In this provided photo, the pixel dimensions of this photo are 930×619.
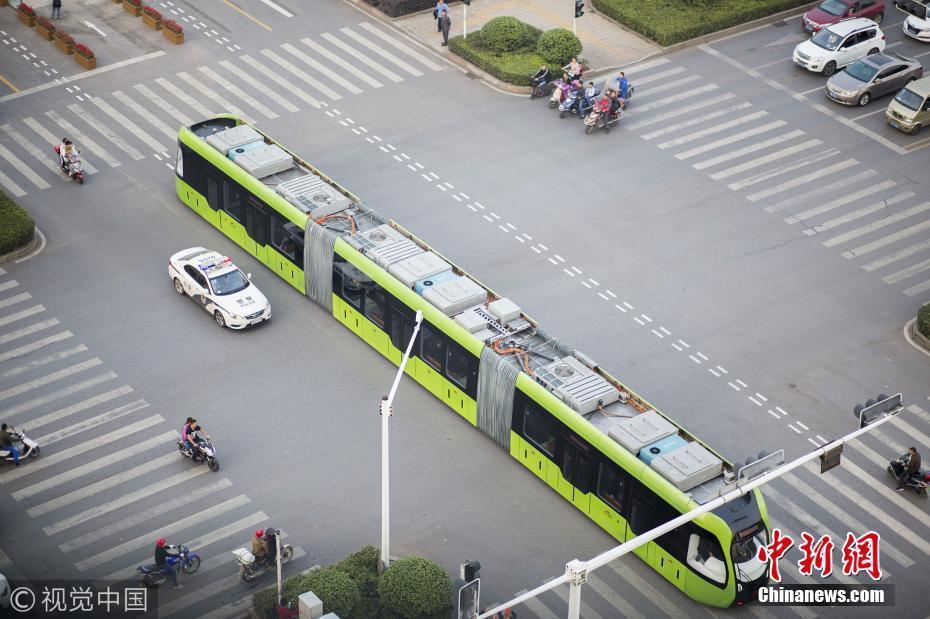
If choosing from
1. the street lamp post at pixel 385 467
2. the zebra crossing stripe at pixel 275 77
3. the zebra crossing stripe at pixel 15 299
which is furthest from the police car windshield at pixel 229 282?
the zebra crossing stripe at pixel 275 77

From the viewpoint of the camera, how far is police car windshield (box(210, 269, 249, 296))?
39.8m

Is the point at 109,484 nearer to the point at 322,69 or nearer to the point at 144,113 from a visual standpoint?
the point at 144,113

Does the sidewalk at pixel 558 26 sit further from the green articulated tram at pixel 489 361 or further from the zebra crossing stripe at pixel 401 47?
the green articulated tram at pixel 489 361

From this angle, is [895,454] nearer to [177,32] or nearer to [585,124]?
[585,124]

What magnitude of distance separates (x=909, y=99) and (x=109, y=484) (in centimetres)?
3224

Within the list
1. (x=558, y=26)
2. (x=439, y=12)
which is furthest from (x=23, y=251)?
(x=558, y=26)

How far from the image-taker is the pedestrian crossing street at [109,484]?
105 feet

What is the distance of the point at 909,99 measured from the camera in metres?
50.3

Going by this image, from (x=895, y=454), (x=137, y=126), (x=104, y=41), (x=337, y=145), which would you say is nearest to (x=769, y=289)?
(x=895, y=454)

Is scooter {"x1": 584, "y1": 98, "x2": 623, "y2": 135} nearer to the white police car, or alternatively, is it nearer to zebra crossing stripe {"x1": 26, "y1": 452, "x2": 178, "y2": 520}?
the white police car

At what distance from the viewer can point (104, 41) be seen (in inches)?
2153

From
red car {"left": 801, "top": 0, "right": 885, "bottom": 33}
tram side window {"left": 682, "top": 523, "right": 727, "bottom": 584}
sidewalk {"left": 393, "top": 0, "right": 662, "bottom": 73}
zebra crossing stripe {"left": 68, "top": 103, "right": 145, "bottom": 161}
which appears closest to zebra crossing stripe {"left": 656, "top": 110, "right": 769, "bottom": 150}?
sidewalk {"left": 393, "top": 0, "right": 662, "bottom": 73}

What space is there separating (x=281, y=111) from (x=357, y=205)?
11806 millimetres

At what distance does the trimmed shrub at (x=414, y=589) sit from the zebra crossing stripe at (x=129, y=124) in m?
23.0
